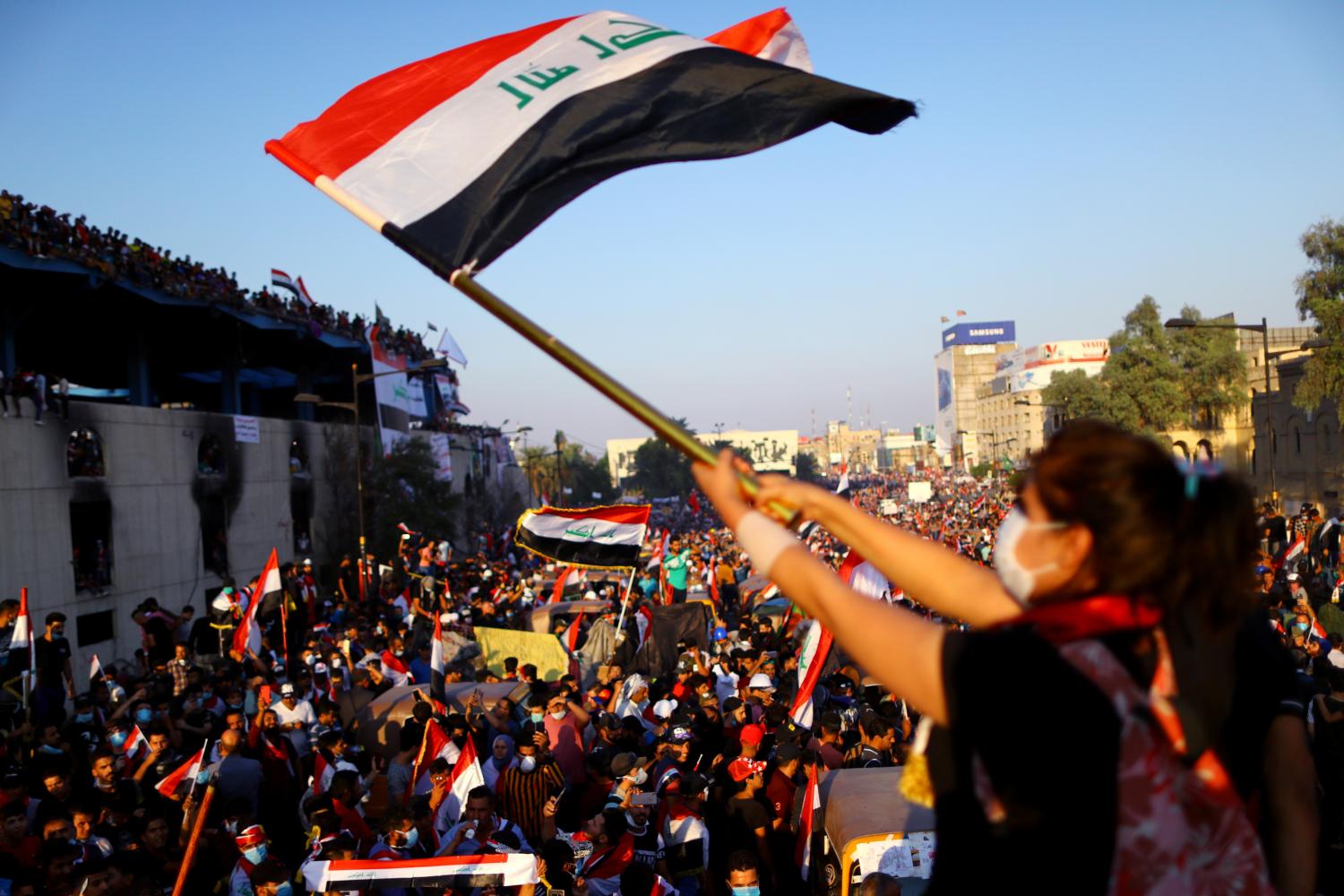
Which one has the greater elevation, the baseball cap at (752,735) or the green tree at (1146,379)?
the green tree at (1146,379)

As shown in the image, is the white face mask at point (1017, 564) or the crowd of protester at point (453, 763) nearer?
the white face mask at point (1017, 564)

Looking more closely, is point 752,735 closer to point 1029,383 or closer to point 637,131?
point 637,131

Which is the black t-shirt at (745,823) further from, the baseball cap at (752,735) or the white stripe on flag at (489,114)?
the white stripe on flag at (489,114)

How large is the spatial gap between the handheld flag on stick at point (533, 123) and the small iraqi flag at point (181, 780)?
190 inches

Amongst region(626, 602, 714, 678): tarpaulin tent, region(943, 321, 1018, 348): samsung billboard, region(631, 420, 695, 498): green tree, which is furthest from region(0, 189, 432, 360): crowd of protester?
region(943, 321, 1018, 348): samsung billboard

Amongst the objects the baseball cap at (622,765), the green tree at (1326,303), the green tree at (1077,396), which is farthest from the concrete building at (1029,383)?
the baseball cap at (622,765)

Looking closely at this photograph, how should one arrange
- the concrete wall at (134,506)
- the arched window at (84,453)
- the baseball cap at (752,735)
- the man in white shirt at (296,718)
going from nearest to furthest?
the baseball cap at (752,735) < the man in white shirt at (296,718) < the concrete wall at (134,506) < the arched window at (84,453)

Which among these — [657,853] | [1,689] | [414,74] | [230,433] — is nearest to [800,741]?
[657,853]

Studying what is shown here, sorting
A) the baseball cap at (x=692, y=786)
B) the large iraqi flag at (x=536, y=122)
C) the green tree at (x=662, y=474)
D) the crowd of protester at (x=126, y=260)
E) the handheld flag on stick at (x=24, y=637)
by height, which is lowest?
the green tree at (x=662, y=474)

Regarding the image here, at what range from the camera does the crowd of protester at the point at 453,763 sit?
606 cm

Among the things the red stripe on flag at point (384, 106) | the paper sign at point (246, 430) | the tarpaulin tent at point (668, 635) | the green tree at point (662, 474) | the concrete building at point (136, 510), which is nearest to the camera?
the red stripe on flag at point (384, 106)

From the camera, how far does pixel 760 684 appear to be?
34.4 feet

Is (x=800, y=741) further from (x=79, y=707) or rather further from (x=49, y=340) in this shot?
(x=49, y=340)

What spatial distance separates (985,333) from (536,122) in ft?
564
